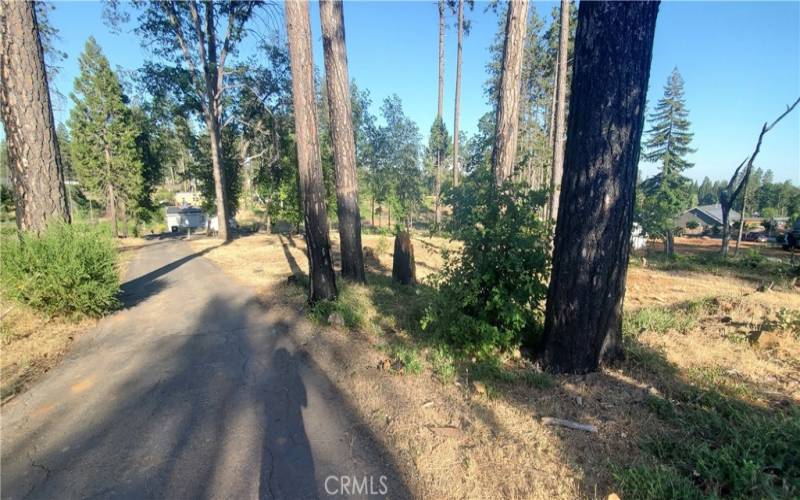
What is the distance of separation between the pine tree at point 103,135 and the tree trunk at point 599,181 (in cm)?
2740

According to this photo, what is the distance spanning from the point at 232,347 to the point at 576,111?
468 cm

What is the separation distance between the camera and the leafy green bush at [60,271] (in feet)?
14.7

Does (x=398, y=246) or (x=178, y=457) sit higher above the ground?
(x=398, y=246)

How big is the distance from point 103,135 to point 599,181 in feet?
99.2

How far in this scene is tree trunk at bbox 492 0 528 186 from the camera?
6.13m

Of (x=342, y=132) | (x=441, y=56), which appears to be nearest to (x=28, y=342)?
(x=342, y=132)

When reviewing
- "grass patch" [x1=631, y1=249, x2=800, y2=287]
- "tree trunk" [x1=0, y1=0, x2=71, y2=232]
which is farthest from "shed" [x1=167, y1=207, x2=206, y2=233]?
"grass patch" [x1=631, y1=249, x2=800, y2=287]

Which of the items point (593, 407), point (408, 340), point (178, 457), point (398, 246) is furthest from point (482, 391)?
point (398, 246)

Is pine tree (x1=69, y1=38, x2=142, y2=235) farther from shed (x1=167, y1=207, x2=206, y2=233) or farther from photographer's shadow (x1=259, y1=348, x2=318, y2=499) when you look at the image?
photographer's shadow (x1=259, y1=348, x2=318, y2=499)

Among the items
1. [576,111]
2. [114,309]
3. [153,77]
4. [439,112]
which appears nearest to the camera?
[576,111]

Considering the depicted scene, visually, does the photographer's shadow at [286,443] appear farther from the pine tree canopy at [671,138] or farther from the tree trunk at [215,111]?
the pine tree canopy at [671,138]

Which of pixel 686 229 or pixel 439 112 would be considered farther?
pixel 686 229

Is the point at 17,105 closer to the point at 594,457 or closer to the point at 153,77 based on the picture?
the point at 594,457

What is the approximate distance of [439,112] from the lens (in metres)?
21.6
